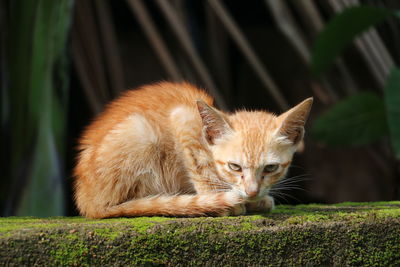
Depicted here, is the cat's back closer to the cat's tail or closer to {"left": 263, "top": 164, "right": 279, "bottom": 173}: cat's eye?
the cat's tail

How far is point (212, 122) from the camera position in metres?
2.39

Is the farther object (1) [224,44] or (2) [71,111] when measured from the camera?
Answer: (2) [71,111]

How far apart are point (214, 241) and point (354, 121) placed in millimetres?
2744

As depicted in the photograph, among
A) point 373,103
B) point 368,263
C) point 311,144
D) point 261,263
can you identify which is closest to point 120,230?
point 261,263

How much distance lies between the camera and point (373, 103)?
4414 mm

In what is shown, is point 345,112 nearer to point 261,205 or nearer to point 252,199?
point 261,205

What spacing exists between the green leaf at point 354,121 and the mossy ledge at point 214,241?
2.23m

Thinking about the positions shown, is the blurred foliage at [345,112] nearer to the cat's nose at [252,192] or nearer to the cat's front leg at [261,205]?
the cat's front leg at [261,205]

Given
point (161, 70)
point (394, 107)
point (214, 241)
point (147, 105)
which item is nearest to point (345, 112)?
point (394, 107)

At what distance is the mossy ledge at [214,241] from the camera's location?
1901mm

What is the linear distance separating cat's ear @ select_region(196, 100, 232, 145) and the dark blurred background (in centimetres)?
52

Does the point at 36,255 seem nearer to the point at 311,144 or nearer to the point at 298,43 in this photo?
the point at 298,43

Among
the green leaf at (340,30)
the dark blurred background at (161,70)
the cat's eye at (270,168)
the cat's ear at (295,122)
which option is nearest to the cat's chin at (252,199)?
the cat's eye at (270,168)

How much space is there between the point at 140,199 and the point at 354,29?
261 centimetres
